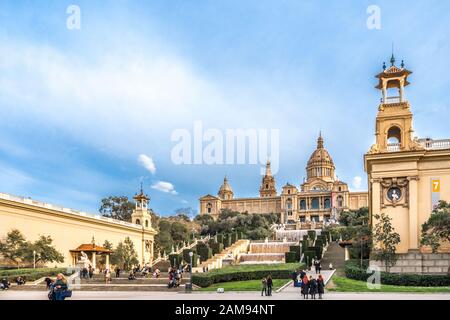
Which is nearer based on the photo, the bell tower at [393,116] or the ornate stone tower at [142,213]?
the bell tower at [393,116]

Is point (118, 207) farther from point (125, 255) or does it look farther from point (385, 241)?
point (385, 241)

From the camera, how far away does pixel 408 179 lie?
107ft

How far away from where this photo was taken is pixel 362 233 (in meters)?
34.2

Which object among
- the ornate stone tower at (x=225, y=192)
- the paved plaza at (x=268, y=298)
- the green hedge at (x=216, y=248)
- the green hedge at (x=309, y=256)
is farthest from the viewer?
the ornate stone tower at (x=225, y=192)

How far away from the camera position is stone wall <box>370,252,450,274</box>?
101ft

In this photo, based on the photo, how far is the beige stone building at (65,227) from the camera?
4291cm

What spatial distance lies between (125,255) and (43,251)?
1476 centimetres

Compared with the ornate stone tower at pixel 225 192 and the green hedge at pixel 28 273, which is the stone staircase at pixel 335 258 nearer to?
the green hedge at pixel 28 273

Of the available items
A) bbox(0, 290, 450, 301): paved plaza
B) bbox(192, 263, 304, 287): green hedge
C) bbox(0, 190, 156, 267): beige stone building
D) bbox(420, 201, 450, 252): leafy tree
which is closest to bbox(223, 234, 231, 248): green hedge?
bbox(0, 190, 156, 267): beige stone building

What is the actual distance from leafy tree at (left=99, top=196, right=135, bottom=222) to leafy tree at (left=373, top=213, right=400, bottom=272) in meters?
50.9

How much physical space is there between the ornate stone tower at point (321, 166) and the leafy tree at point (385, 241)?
105 m

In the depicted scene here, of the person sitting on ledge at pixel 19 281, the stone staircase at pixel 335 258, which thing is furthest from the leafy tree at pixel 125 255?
the stone staircase at pixel 335 258
